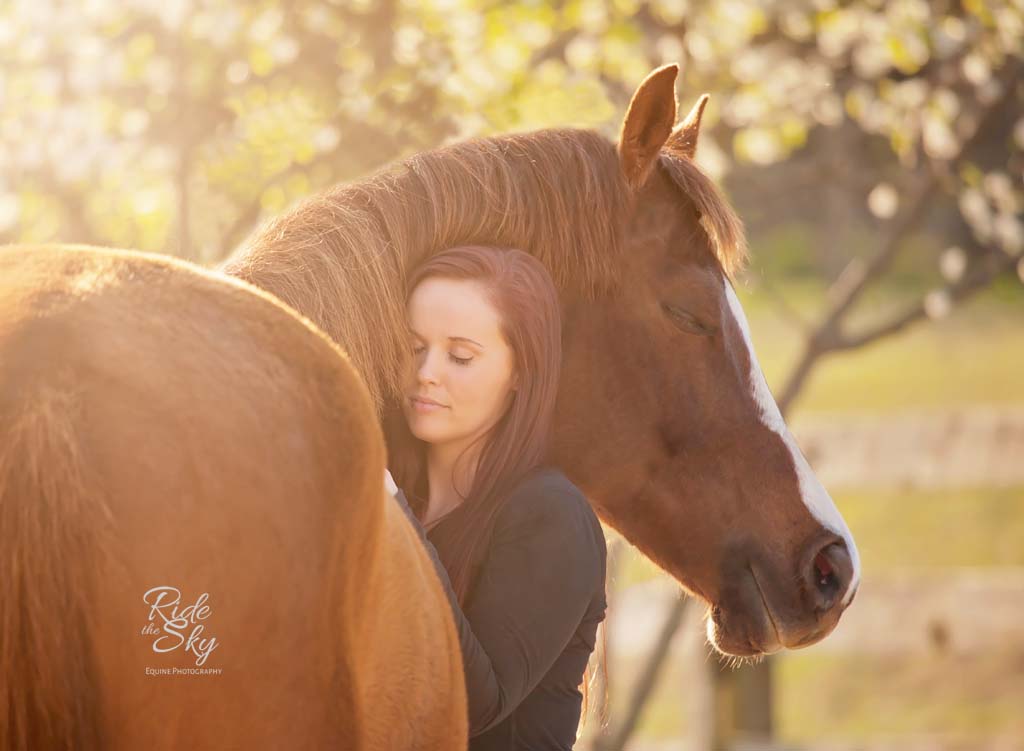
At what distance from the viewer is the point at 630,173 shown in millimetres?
2004

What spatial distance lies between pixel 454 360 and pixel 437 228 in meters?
0.20

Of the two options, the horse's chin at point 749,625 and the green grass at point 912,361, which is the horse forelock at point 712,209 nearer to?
the horse's chin at point 749,625

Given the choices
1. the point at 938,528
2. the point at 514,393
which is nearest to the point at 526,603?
the point at 514,393

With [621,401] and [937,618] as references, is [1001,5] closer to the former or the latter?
[937,618]

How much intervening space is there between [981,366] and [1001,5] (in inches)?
402

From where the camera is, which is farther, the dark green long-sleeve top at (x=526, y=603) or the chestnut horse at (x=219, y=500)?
the dark green long-sleeve top at (x=526, y=603)

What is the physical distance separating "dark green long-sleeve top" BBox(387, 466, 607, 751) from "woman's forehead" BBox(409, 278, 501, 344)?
0.75 ft

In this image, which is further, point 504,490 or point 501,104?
point 501,104

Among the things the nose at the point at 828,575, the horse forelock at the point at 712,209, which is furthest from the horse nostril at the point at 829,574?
the horse forelock at the point at 712,209

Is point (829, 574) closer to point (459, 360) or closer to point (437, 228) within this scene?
point (459, 360)

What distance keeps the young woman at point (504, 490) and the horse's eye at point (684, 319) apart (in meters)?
0.21

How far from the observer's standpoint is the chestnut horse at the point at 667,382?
6.38 feet

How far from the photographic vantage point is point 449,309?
1.74 meters

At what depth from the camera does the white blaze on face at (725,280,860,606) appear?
197 centimetres
